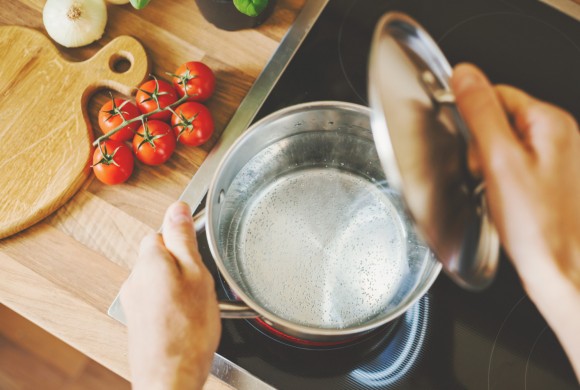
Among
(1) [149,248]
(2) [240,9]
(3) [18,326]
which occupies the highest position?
(2) [240,9]

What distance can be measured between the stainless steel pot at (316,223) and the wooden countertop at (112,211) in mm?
102

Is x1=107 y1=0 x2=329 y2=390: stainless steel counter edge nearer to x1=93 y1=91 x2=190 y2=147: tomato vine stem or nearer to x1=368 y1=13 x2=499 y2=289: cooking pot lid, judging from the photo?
x1=93 y1=91 x2=190 y2=147: tomato vine stem

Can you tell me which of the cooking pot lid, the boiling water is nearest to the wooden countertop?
the boiling water

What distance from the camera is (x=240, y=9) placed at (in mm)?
675

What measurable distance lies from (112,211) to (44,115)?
0.17 metres

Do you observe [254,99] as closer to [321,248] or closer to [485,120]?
[321,248]

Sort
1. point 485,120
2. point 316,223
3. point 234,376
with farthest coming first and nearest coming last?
point 316,223, point 234,376, point 485,120

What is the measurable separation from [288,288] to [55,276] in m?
0.31

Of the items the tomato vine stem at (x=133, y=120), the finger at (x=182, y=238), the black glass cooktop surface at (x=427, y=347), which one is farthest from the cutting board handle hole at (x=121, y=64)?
the finger at (x=182, y=238)

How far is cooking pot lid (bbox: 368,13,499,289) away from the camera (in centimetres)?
44

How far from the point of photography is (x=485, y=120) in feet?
1.49

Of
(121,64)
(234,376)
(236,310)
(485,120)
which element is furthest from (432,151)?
(121,64)

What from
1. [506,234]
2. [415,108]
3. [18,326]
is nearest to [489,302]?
[506,234]

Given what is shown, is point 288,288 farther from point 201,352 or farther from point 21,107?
point 21,107
